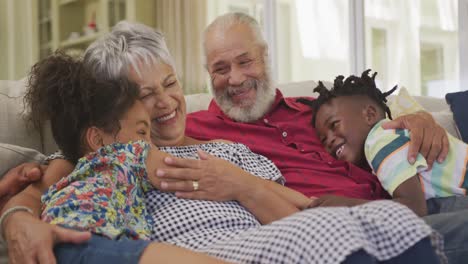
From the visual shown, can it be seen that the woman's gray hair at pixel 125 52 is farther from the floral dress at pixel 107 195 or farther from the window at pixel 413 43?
the window at pixel 413 43

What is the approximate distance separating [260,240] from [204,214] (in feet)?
1.03

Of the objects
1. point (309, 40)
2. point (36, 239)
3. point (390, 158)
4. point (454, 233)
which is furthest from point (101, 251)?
point (309, 40)

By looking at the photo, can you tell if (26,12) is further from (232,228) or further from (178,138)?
(232,228)

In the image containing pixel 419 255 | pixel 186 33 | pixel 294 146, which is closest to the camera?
pixel 419 255

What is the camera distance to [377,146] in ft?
5.97

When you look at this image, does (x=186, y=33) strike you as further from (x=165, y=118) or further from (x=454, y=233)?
(x=454, y=233)

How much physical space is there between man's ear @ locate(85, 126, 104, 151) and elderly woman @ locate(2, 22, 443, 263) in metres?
0.09

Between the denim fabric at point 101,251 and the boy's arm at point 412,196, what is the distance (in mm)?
848

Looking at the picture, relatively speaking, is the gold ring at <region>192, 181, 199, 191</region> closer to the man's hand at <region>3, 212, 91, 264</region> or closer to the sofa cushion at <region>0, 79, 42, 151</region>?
the man's hand at <region>3, 212, 91, 264</region>

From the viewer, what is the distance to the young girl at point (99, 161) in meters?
1.13

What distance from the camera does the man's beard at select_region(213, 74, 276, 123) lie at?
2.19 metres

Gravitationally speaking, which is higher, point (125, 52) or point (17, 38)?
point (17, 38)

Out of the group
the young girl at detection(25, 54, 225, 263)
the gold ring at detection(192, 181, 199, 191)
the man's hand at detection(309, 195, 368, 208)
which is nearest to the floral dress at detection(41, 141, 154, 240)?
the young girl at detection(25, 54, 225, 263)

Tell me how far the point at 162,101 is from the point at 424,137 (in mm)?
760
